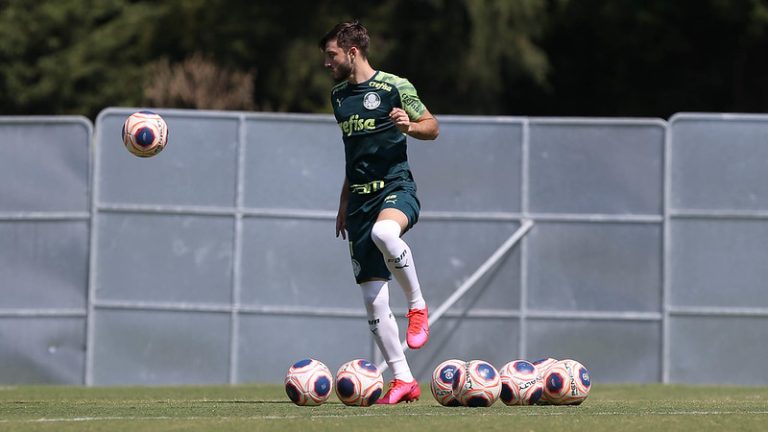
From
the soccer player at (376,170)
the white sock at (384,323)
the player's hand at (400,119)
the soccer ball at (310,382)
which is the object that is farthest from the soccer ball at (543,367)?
the player's hand at (400,119)

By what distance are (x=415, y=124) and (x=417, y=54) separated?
78.5 feet

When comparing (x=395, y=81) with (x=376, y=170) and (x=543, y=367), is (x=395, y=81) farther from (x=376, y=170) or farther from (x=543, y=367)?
(x=543, y=367)

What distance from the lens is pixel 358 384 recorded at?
8.59 m

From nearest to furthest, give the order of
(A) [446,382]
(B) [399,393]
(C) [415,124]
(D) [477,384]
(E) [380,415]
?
(E) [380,415] < (D) [477,384] < (A) [446,382] < (C) [415,124] < (B) [399,393]

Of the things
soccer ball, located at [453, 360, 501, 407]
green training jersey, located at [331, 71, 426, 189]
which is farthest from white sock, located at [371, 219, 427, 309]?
soccer ball, located at [453, 360, 501, 407]

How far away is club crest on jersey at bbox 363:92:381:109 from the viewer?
9.27 meters

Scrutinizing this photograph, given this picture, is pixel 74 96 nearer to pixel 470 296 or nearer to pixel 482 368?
pixel 470 296

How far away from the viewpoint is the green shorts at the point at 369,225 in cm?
927

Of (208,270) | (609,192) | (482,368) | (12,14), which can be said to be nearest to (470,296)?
(609,192)

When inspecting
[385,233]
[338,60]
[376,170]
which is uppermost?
[338,60]

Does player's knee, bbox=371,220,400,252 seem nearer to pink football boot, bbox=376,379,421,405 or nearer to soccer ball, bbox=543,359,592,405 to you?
pink football boot, bbox=376,379,421,405

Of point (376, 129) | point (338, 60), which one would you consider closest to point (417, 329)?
point (376, 129)

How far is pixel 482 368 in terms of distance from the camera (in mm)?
8469

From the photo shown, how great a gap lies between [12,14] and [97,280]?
23.9m
